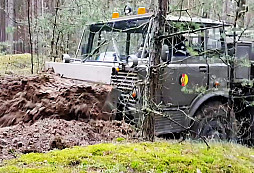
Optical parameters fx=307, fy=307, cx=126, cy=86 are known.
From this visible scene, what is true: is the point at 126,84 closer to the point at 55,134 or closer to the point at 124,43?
the point at 124,43

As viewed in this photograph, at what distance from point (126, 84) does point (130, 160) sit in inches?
68.0

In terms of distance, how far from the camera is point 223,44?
5.75m

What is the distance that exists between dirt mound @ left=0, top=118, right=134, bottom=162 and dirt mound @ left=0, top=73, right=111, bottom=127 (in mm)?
191

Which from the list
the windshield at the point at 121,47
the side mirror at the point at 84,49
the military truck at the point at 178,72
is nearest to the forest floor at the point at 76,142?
the military truck at the point at 178,72

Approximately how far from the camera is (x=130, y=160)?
2.75 meters

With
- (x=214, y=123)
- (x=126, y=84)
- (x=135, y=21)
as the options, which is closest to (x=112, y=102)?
(x=126, y=84)

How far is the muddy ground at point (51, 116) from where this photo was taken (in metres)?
3.32

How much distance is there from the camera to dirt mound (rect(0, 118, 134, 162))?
312cm

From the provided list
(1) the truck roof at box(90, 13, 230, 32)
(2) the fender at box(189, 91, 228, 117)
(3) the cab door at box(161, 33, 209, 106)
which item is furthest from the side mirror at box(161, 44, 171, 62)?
(2) the fender at box(189, 91, 228, 117)

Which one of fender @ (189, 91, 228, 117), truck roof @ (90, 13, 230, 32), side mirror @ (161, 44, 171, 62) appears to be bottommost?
fender @ (189, 91, 228, 117)

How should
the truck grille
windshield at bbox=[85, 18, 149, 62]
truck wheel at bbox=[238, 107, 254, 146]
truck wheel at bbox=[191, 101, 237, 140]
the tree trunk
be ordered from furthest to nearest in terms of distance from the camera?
truck wheel at bbox=[238, 107, 254, 146] → truck wheel at bbox=[191, 101, 237, 140] → windshield at bbox=[85, 18, 149, 62] → the truck grille → the tree trunk

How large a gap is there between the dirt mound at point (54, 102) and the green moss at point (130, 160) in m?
1.11

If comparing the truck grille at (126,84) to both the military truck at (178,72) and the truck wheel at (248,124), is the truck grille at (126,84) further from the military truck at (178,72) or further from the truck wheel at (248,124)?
the truck wheel at (248,124)

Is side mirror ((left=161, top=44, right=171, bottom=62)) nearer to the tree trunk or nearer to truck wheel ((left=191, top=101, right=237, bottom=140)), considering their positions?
the tree trunk
